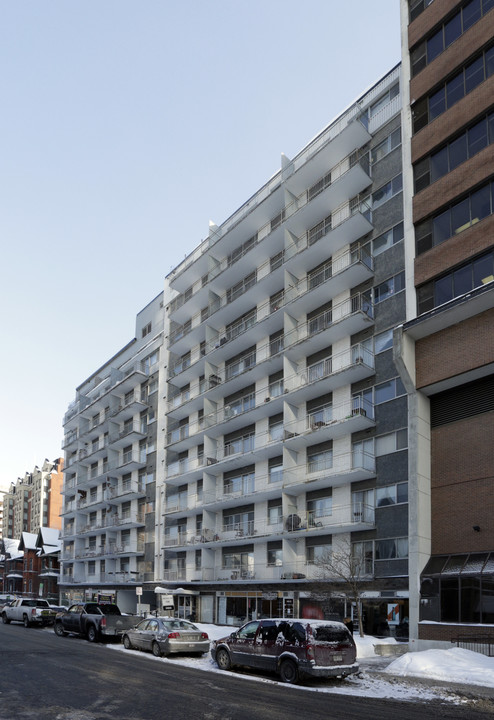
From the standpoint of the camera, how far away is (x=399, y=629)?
3266cm

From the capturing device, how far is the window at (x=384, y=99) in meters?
39.3

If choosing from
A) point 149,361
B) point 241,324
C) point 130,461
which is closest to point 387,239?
point 241,324

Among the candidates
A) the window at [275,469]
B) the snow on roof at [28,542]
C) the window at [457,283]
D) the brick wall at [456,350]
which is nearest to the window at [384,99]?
the window at [457,283]

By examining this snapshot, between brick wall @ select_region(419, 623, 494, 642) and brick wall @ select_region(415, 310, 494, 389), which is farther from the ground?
brick wall @ select_region(415, 310, 494, 389)

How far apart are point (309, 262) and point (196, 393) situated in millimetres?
17564

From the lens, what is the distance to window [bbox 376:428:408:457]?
115ft

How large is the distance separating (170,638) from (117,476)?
46471 millimetres

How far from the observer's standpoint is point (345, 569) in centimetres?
3553

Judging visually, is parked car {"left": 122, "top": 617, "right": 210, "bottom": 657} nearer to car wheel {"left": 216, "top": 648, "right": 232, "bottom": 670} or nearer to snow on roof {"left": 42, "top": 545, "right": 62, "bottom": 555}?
car wheel {"left": 216, "top": 648, "right": 232, "bottom": 670}

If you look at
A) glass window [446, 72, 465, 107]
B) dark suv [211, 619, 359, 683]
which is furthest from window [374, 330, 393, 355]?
dark suv [211, 619, 359, 683]

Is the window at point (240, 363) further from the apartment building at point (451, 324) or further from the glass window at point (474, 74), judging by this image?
the glass window at point (474, 74)

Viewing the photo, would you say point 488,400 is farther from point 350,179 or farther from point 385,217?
point 350,179

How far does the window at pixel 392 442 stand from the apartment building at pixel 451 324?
16.5 feet

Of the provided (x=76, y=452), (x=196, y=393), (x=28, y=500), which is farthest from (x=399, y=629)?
(x=28, y=500)
